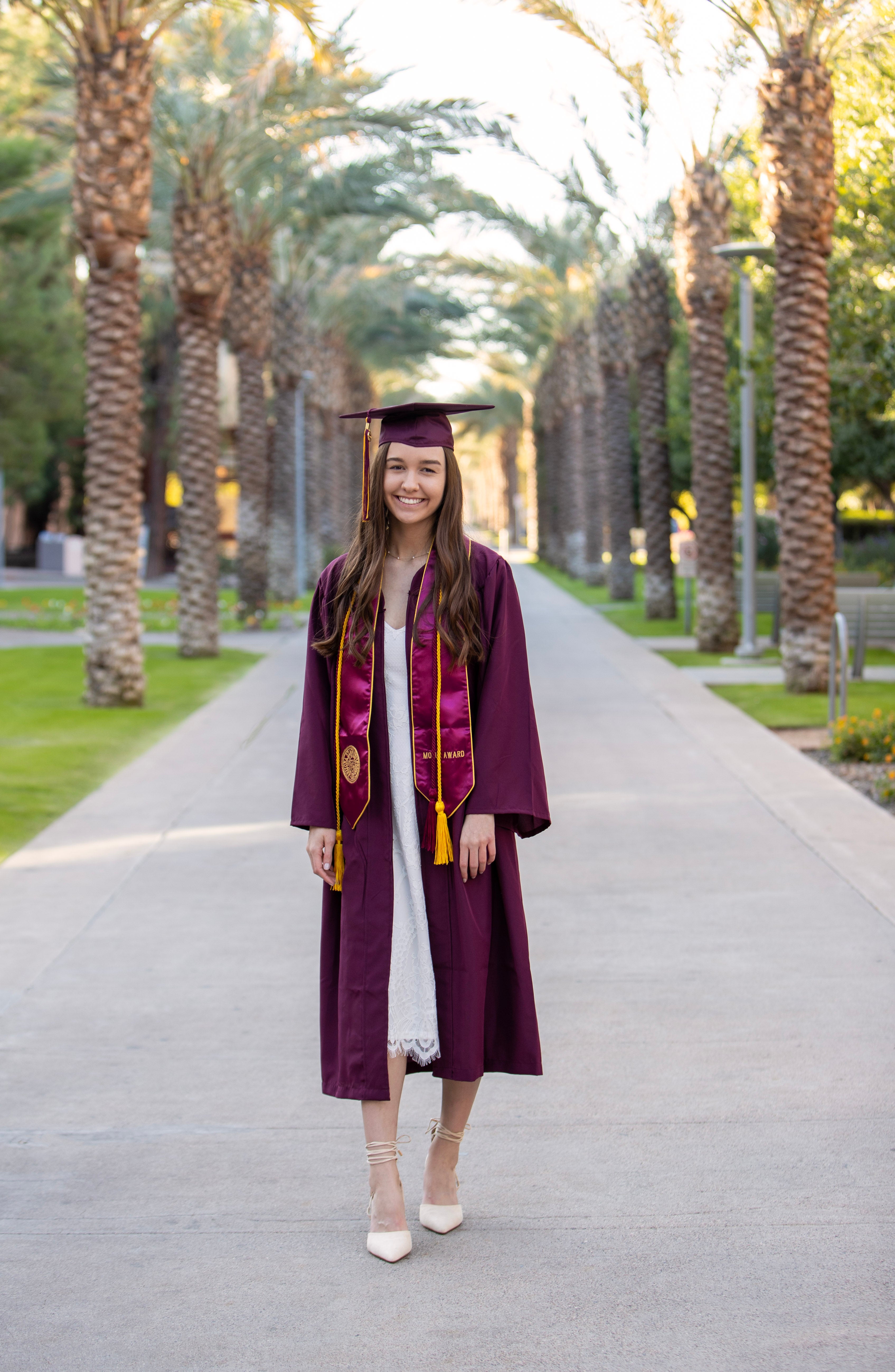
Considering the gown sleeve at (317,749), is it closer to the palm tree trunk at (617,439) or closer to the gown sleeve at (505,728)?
the gown sleeve at (505,728)

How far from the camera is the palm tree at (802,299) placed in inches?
586

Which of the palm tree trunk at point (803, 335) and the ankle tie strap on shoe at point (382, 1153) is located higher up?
the palm tree trunk at point (803, 335)

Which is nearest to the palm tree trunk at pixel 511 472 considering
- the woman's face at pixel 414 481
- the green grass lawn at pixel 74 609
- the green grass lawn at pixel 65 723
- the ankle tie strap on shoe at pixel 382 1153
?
the green grass lawn at pixel 74 609

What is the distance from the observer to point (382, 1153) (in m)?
3.70

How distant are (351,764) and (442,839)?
0.29 metres

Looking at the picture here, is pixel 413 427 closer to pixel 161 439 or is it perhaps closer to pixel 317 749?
pixel 317 749

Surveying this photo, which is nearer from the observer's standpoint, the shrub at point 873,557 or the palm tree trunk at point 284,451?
the palm tree trunk at point 284,451

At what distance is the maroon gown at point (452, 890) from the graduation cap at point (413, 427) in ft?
0.88

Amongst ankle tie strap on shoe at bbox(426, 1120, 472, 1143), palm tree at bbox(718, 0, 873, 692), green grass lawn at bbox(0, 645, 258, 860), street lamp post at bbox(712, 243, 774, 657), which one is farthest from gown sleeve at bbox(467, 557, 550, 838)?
street lamp post at bbox(712, 243, 774, 657)

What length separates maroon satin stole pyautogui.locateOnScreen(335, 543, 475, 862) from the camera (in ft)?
12.2

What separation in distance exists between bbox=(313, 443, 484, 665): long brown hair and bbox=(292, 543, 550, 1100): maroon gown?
44mm

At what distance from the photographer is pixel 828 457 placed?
581 inches

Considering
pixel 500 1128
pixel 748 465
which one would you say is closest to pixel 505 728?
pixel 500 1128

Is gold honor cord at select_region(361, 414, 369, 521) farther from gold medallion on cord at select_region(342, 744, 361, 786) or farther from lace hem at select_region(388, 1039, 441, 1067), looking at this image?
lace hem at select_region(388, 1039, 441, 1067)
